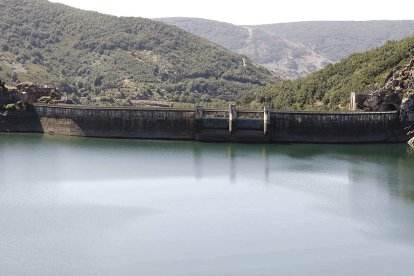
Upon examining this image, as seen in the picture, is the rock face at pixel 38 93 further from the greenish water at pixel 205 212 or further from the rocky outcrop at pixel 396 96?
the rocky outcrop at pixel 396 96

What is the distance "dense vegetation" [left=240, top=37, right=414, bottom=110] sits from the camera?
7394 cm

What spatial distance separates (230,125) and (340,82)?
78.4ft

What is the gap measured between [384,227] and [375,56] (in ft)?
167

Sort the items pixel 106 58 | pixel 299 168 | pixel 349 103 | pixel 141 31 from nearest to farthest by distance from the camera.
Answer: pixel 299 168
pixel 349 103
pixel 106 58
pixel 141 31

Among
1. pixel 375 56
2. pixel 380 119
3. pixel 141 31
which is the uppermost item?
pixel 141 31

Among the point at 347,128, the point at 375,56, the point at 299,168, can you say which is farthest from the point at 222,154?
the point at 375,56

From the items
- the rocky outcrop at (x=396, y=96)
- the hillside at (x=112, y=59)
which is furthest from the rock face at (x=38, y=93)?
the rocky outcrop at (x=396, y=96)

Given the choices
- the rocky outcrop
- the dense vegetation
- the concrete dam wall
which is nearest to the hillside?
the dense vegetation

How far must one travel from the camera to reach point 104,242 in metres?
29.9

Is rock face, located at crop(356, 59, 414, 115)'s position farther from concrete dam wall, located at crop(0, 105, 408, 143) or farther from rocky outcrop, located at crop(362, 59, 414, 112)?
concrete dam wall, located at crop(0, 105, 408, 143)

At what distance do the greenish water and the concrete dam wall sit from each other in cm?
463

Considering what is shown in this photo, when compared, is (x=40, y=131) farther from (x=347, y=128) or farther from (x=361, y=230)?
(x=361, y=230)

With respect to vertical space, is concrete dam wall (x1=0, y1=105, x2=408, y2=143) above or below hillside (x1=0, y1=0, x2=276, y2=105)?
below

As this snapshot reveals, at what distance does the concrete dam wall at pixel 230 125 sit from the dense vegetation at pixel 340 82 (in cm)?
902
